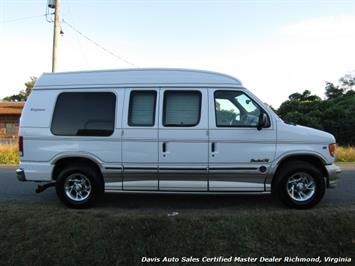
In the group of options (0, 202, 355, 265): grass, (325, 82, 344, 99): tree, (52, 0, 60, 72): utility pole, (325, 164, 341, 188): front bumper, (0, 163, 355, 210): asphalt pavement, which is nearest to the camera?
(0, 202, 355, 265): grass

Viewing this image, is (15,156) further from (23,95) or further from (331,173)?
(23,95)

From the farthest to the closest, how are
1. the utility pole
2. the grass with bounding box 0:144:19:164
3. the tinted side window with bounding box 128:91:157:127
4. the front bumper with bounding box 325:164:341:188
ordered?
the utility pole → the grass with bounding box 0:144:19:164 → the tinted side window with bounding box 128:91:157:127 → the front bumper with bounding box 325:164:341:188

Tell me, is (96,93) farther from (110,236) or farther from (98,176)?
(110,236)

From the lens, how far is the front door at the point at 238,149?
6.46 metres

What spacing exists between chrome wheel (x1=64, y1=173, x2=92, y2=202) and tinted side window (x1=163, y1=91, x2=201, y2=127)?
6.00 ft

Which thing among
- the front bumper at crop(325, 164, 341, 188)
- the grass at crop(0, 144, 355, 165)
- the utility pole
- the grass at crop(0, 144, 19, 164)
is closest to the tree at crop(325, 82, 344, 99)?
the grass at crop(0, 144, 355, 165)

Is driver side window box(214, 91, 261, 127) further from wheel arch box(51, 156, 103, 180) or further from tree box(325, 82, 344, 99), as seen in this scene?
tree box(325, 82, 344, 99)

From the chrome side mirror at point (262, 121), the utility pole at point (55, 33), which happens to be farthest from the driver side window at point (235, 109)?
the utility pole at point (55, 33)

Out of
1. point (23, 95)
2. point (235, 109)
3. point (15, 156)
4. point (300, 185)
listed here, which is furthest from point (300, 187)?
point (23, 95)

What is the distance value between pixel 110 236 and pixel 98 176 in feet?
5.71

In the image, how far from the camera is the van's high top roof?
6.64 metres

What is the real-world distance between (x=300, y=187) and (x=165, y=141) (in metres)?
2.50

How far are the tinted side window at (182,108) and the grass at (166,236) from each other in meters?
1.63

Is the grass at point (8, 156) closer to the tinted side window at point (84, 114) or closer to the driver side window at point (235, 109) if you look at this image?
the tinted side window at point (84, 114)
